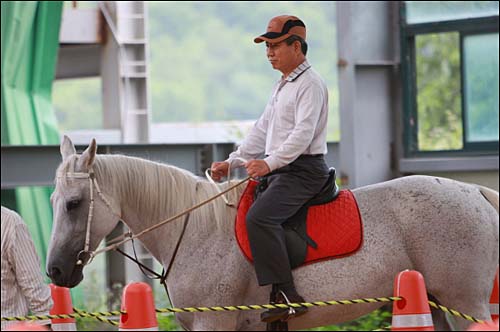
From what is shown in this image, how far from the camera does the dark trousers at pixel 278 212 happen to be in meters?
6.05

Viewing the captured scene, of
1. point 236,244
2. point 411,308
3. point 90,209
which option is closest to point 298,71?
point 236,244

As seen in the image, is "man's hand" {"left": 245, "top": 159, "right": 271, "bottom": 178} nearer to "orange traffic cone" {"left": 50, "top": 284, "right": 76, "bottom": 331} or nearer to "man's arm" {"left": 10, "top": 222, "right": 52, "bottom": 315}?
"orange traffic cone" {"left": 50, "top": 284, "right": 76, "bottom": 331}

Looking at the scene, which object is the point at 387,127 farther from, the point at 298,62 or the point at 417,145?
the point at 298,62

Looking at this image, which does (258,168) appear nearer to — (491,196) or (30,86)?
(491,196)

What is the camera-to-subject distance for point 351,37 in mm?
10812

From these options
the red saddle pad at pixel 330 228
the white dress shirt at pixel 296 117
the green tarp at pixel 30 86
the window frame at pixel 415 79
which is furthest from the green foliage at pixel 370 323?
the white dress shirt at pixel 296 117

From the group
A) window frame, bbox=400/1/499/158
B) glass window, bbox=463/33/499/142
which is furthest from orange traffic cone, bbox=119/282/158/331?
glass window, bbox=463/33/499/142

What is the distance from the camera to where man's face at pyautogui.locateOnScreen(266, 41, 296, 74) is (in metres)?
6.00

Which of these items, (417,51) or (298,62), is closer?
(298,62)

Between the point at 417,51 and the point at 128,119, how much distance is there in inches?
255

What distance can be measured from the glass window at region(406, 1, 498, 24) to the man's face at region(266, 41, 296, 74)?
5.05m

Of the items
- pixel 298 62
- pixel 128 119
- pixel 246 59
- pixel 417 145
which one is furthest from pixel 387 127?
pixel 246 59

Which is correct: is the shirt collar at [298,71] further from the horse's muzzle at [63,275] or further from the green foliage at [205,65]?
the green foliage at [205,65]

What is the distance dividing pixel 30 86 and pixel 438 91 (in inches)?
179
